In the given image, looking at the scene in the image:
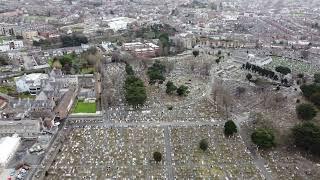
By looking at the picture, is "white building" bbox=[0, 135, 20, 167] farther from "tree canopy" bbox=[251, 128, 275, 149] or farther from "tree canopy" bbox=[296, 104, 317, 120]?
"tree canopy" bbox=[296, 104, 317, 120]

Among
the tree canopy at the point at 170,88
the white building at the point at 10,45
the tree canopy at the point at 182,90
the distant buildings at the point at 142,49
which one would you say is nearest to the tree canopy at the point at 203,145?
the tree canopy at the point at 182,90

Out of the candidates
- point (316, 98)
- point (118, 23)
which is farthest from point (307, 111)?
point (118, 23)

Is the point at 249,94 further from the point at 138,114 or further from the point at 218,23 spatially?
the point at 218,23

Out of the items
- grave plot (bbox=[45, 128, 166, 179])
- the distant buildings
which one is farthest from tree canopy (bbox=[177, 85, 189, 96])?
the distant buildings

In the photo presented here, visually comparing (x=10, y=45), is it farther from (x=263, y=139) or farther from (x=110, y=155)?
(x=263, y=139)

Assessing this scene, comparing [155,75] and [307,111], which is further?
[155,75]

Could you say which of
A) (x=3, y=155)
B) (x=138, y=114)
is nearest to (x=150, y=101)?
(x=138, y=114)
